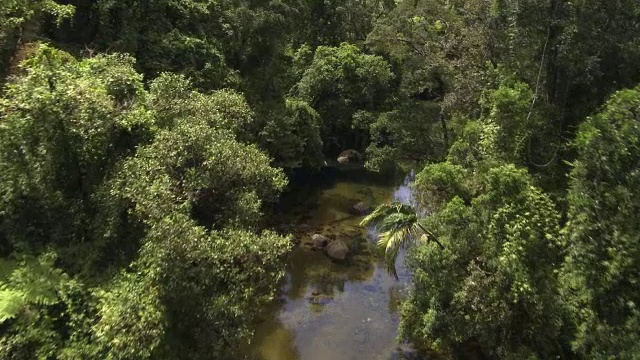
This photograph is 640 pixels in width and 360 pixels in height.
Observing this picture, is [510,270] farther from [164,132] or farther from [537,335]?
[164,132]

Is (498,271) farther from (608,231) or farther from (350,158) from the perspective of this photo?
(350,158)

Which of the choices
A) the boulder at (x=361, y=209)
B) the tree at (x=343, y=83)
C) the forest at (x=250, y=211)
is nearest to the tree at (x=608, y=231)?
the forest at (x=250, y=211)

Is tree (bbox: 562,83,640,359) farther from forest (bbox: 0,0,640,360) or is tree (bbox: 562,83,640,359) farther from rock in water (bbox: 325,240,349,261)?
rock in water (bbox: 325,240,349,261)

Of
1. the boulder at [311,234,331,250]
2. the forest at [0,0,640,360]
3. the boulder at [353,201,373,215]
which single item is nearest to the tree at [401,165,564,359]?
the forest at [0,0,640,360]

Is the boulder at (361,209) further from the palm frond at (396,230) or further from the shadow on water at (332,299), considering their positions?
the palm frond at (396,230)

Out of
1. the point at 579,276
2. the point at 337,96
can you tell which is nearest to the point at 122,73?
the point at 579,276

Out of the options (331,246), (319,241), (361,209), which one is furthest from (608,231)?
(361,209)
